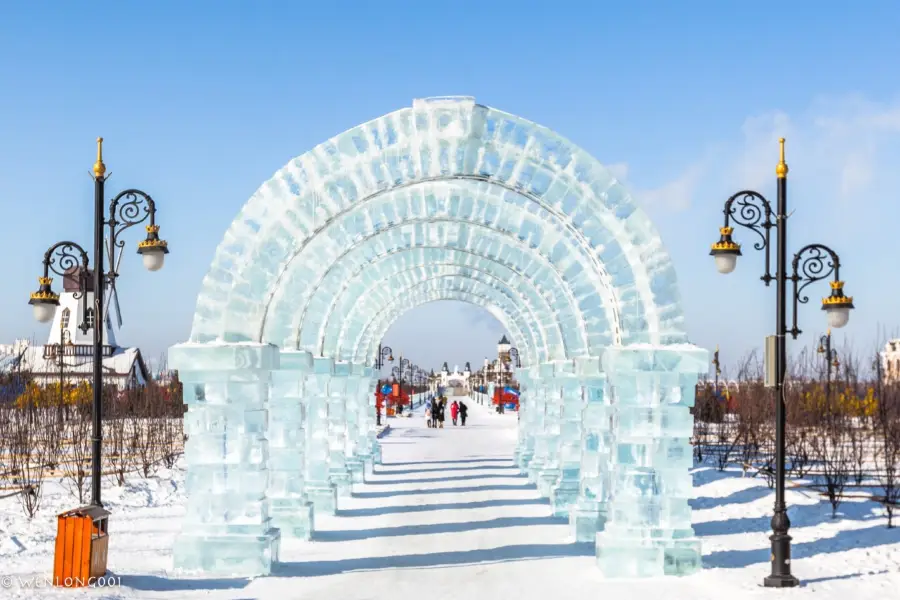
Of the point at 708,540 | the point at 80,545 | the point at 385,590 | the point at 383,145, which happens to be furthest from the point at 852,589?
the point at 80,545

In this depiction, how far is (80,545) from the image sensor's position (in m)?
10.0

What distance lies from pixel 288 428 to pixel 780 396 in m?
6.96

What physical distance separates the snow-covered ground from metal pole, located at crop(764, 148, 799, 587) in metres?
0.36

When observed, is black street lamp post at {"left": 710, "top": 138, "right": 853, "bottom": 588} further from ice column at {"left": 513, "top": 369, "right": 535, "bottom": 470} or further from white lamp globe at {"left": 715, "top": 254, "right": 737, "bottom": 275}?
ice column at {"left": 513, "top": 369, "right": 535, "bottom": 470}

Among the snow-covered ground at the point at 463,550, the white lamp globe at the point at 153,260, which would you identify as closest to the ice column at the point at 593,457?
the snow-covered ground at the point at 463,550

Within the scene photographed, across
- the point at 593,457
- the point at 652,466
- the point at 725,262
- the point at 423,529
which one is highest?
the point at 725,262

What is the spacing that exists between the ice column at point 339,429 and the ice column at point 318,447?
2220 millimetres

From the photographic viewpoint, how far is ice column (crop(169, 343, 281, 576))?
1134 cm

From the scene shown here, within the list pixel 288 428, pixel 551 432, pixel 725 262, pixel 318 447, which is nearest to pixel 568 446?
pixel 551 432

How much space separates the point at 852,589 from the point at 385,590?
4.90 m

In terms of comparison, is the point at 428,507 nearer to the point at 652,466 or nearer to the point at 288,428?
the point at 288,428

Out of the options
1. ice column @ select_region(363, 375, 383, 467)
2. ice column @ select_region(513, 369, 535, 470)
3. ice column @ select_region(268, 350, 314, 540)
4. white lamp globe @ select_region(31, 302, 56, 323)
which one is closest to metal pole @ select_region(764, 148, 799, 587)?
ice column @ select_region(268, 350, 314, 540)

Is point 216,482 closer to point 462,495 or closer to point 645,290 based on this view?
point 645,290

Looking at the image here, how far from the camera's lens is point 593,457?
13953 millimetres
